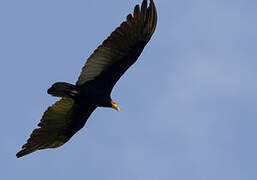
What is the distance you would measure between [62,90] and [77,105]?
1.31 m

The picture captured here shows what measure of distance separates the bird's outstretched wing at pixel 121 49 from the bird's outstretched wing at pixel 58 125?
1.15 metres

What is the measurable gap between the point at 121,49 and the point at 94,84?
47.5 inches

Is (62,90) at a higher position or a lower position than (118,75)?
lower

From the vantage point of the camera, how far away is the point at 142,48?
1633 centimetres

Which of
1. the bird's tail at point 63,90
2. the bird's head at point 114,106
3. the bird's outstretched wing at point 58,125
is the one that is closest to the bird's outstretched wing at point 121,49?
the bird's tail at point 63,90

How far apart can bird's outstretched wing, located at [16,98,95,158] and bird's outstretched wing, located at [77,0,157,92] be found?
3.77ft

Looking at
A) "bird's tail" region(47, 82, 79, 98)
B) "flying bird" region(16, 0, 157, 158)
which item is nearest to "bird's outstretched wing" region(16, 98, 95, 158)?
"flying bird" region(16, 0, 157, 158)

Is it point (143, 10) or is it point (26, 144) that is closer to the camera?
point (143, 10)

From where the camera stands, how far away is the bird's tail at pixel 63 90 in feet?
52.6

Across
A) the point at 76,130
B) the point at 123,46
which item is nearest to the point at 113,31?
the point at 123,46

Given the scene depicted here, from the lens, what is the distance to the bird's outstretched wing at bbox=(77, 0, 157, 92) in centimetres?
1591

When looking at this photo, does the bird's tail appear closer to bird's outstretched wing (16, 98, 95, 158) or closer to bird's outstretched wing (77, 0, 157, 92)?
bird's outstretched wing (77, 0, 157, 92)

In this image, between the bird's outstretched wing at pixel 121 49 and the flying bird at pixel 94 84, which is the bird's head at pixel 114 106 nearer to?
the flying bird at pixel 94 84

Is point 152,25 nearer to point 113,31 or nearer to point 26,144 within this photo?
point 113,31
